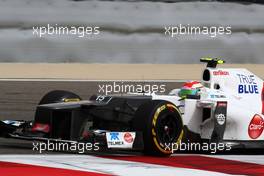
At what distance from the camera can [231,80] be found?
30.5 ft

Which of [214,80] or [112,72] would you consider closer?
[214,80]

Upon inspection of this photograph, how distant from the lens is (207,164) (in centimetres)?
793

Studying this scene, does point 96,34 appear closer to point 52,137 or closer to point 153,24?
point 153,24

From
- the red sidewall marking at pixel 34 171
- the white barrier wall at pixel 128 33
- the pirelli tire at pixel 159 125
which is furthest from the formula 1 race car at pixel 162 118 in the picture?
the white barrier wall at pixel 128 33

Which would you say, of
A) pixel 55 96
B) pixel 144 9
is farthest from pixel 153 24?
pixel 55 96

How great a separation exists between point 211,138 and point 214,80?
76 centimetres

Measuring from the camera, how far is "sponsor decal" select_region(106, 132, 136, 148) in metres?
8.16

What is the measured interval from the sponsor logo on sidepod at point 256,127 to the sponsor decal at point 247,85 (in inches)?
14.1

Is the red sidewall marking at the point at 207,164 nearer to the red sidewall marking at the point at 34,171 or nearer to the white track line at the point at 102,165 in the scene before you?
the white track line at the point at 102,165

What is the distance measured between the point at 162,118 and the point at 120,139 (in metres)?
0.48

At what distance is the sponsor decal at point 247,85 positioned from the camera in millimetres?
9297

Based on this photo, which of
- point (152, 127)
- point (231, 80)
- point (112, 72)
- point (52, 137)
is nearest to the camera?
point (152, 127)

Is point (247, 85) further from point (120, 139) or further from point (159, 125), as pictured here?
point (120, 139)

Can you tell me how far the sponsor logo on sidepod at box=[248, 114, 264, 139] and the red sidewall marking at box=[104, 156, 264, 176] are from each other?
2.64ft
